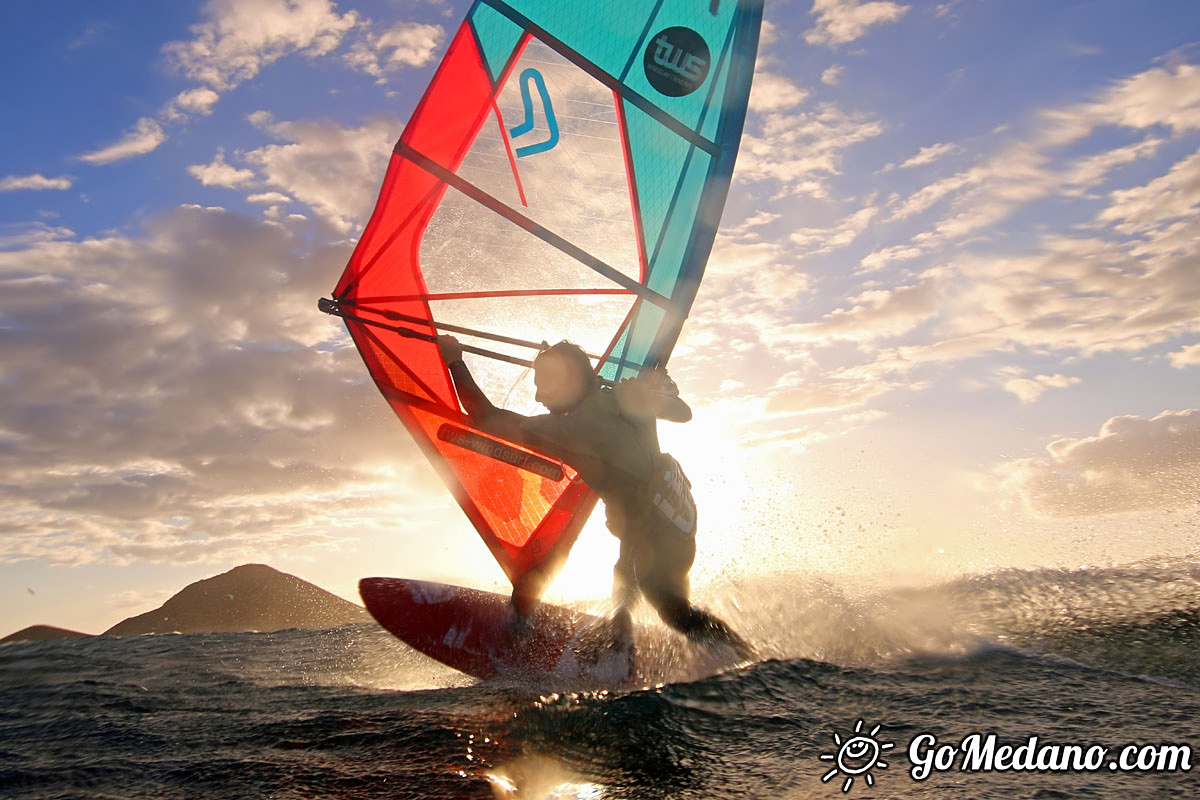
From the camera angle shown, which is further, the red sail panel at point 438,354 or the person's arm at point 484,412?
the red sail panel at point 438,354

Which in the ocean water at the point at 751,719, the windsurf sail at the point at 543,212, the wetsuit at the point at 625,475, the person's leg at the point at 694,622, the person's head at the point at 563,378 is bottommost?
the ocean water at the point at 751,719

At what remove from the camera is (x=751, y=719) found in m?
2.82

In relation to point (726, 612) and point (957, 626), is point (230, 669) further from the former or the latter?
point (957, 626)

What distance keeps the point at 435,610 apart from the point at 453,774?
2797 mm

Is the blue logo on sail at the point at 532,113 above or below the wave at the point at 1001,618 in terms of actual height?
above

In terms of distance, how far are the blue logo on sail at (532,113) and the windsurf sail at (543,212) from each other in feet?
0.03

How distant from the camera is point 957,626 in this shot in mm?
4199

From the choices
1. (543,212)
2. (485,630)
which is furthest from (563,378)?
(485,630)

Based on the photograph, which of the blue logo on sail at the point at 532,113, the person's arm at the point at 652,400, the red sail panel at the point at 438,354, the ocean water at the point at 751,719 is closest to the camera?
the ocean water at the point at 751,719

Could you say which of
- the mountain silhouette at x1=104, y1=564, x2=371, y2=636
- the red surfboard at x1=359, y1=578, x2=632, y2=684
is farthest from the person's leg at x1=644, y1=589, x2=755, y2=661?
the mountain silhouette at x1=104, y1=564, x2=371, y2=636

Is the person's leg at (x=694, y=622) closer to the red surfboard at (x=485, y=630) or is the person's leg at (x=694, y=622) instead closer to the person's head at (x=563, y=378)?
the red surfboard at (x=485, y=630)

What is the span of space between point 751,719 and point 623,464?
6.07ft

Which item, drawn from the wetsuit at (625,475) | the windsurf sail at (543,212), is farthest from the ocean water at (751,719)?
the windsurf sail at (543,212)

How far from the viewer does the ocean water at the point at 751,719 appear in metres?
2.21
